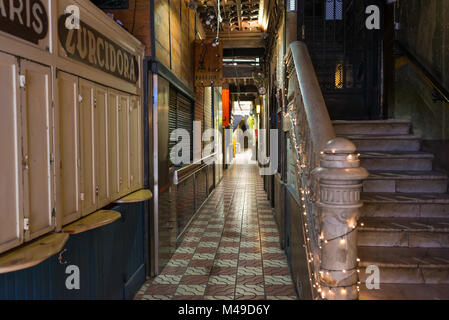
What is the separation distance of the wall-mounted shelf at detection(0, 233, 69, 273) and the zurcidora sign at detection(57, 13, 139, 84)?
55.5 inches

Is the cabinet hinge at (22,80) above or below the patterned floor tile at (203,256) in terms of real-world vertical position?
above

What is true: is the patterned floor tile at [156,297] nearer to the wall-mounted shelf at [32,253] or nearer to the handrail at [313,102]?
the wall-mounted shelf at [32,253]

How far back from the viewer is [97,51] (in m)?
3.12

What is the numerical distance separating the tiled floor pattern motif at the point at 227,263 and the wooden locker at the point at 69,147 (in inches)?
68.9

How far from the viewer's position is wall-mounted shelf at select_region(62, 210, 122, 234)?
2526 mm

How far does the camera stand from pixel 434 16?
4.11 metres

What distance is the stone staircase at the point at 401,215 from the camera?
266 cm

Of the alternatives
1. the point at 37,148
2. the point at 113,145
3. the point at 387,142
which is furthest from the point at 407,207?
the point at 37,148

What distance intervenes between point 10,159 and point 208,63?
610 cm

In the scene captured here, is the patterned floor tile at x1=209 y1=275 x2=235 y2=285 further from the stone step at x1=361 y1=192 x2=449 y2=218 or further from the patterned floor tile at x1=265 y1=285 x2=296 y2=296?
Result: the stone step at x1=361 y1=192 x2=449 y2=218

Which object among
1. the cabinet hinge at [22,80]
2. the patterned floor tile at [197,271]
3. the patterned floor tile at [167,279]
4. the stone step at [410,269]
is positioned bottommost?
the patterned floor tile at [167,279]

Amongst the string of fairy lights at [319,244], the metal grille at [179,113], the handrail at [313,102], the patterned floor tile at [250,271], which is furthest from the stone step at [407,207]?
the metal grille at [179,113]

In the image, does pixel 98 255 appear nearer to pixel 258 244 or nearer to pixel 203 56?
pixel 258 244

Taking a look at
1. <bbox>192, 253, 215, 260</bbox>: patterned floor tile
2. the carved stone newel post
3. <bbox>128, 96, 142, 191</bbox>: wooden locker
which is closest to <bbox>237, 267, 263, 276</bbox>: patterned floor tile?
<bbox>192, 253, 215, 260</bbox>: patterned floor tile
